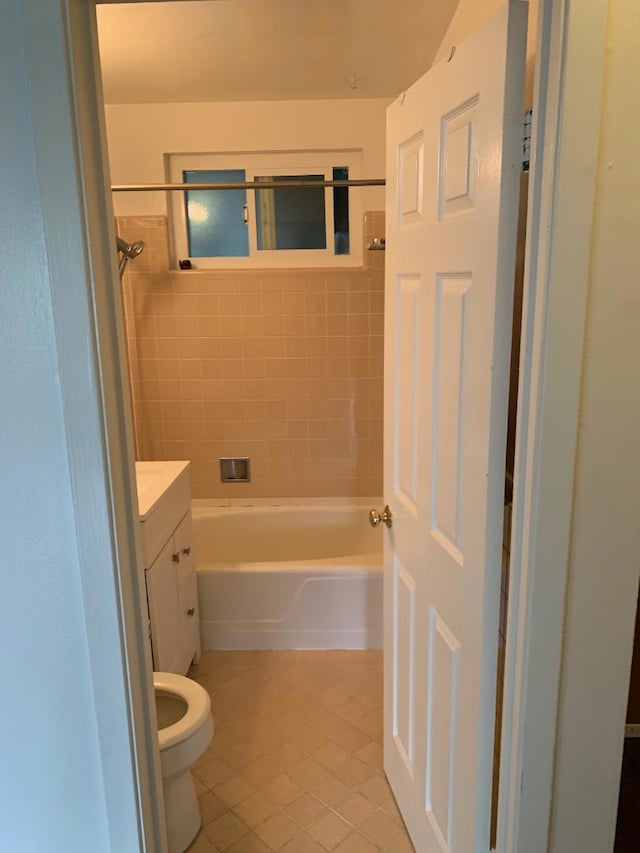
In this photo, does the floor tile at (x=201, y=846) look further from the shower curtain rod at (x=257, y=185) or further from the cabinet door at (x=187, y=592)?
the shower curtain rod at (x=257, y=185)

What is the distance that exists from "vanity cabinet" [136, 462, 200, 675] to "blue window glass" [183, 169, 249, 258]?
4.06 feet

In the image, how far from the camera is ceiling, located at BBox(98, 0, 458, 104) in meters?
1.93

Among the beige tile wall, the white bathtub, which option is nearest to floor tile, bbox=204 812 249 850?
the white bathtub

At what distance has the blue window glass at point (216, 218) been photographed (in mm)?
3041

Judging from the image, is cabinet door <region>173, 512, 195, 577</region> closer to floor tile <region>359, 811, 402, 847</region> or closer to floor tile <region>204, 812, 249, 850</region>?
floor tile <region>204, 812, 249, 850</region>

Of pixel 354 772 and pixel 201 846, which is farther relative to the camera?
pixel 354 772

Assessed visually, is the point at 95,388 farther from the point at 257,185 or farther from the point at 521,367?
the point at 257,185

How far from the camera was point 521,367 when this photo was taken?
98 cm

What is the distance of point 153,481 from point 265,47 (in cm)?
161

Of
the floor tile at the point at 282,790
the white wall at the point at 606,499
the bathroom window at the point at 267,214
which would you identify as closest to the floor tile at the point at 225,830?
the floor tile at the point at 282,790

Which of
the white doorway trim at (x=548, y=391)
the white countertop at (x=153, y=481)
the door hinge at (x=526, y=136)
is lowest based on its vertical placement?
→ the white countertop at (x=153, y=481)

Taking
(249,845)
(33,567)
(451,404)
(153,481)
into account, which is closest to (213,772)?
(249,845)

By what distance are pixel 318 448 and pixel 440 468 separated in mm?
1876

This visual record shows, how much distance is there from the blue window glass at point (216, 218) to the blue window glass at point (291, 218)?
0.10 metres
